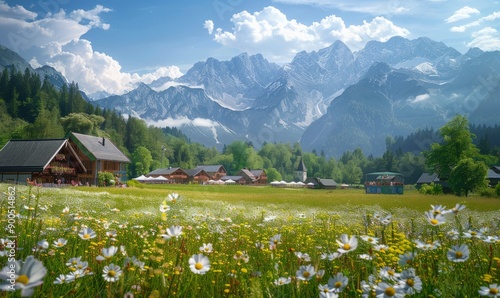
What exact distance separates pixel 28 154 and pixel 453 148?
5828 centimetres

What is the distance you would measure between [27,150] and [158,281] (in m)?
46.1

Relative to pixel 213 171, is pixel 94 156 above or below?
above

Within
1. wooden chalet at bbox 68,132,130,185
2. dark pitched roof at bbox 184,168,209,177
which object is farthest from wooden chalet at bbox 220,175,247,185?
wooden chalet at bbox 68,132,130,185

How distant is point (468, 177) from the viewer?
129 ft

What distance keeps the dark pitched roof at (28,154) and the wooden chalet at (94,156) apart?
30.2ft

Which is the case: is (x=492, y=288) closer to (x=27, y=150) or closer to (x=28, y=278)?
(x=28, y=278)

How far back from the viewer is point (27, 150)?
42812 mm

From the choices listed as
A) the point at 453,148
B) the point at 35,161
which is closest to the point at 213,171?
the point at 453,148

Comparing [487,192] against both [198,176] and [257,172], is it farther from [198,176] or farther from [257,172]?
[257,172]

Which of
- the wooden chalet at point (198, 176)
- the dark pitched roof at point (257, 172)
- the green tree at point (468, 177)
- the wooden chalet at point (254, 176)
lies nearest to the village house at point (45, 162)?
the green tree at point (468, 177)

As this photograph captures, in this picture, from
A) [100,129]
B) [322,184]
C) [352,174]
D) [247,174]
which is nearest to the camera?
[100,129]

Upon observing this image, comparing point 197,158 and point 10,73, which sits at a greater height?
point 10,73

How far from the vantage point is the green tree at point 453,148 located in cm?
5641

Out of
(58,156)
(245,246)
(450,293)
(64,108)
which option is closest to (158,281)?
(450,293)
